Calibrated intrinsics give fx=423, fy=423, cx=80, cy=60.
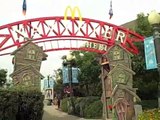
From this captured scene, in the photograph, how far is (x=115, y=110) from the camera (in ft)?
77.9

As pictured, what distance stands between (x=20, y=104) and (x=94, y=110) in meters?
16.4

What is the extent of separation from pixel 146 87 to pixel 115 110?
34.1 feet

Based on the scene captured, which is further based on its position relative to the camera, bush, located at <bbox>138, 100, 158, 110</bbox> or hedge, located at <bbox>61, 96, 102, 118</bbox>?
bush, located at <bbox>138, 100, 158, 110</bbox>

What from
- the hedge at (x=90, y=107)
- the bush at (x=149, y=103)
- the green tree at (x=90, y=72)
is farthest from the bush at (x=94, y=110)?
the green tree at (x=90, y=72)

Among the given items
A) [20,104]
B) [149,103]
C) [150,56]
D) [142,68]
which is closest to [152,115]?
[150,56]

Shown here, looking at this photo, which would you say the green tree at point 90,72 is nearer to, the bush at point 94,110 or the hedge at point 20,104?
the bush at point 94,110

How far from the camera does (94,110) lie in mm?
32906

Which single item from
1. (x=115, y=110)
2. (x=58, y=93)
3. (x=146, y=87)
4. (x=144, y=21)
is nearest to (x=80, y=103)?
(x=146, y=87)

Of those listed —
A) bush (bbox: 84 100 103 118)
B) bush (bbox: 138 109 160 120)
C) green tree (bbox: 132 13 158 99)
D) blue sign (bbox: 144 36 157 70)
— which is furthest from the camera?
bush (bbox: 84 100 103 118)

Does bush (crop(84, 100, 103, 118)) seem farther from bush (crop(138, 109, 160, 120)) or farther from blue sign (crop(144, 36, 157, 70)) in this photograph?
bush (crop(138, 109, 160, 120))

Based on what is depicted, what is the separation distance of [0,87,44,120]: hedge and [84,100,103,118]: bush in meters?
15.0

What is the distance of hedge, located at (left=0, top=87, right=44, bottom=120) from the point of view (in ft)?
52.0

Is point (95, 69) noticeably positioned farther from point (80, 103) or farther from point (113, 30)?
point (113, 30)

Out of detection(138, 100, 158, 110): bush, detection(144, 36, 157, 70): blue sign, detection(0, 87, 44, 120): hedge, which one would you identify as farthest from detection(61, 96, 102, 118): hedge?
detection(144, 36, 157, 70): blue sign
